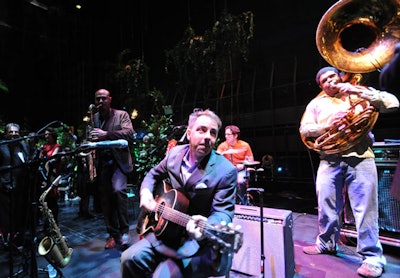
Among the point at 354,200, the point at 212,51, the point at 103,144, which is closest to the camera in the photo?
the point at 103,144

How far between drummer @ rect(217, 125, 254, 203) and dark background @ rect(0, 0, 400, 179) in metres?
5.03

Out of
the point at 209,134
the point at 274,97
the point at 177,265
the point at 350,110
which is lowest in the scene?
the point at 177,265

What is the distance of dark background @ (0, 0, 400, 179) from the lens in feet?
28.8

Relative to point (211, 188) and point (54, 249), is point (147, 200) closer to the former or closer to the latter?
point (211, 188)

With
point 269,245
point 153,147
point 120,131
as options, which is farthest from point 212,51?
point 269,245

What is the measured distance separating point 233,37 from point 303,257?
696 cm

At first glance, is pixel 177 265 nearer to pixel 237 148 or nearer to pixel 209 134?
pixel 209 134

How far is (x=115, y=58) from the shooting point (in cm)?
1089

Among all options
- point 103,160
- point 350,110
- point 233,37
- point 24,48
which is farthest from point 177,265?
point 24,48

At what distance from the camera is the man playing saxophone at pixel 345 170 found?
2.52 metres

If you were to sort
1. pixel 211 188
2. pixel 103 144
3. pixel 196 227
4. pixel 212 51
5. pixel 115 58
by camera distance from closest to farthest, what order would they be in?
pixel 196 227
pixel 211 188
pixel 103 144
pixel 212 51
pixel 115 58

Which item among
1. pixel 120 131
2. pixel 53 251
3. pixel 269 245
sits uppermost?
pixel 120 131

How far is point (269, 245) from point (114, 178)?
2302mm

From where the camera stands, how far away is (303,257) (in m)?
2.98
